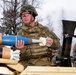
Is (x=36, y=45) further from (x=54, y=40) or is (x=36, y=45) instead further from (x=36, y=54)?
(x=54, y=40)

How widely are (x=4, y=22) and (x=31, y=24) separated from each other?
1589 cm

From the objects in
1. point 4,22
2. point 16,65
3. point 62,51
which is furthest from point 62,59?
point 4,22

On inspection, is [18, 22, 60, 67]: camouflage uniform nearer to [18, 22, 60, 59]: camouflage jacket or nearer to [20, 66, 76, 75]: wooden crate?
[18, 22, 60, 59]: camouflage jacket

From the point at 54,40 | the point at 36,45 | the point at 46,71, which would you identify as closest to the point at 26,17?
the point at 36,45

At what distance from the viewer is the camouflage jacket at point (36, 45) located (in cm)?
535

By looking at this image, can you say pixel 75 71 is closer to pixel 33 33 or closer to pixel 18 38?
pixel 18 38

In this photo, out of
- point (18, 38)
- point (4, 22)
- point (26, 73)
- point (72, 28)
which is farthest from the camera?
point (4, 22)

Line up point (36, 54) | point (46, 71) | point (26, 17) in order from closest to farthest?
1. point (46, 71)
2. point (36, 54)
3. point (26, 17)

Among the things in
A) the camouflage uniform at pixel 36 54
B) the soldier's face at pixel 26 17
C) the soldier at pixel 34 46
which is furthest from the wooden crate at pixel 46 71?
the soldier's face at pixel 26 17

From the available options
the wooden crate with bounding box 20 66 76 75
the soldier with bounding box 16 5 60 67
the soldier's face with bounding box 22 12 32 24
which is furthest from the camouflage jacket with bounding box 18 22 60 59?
the wooden crate with bounding box 20 66 76 75

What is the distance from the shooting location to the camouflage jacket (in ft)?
17.5

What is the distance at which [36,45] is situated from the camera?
212 inches

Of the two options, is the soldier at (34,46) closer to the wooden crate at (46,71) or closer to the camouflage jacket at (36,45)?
the camouflage jacket at (36,45)

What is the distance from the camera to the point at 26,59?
5.38 meters
